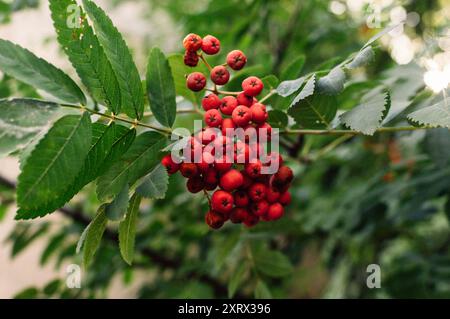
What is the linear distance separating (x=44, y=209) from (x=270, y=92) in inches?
21.1

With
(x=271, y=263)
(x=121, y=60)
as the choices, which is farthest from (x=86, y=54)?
(x=271, y=263)

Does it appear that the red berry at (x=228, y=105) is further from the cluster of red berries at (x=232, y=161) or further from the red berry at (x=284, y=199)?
the red berry at (x=284, y=199)

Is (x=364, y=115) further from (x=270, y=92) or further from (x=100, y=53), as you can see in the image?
(x=100, y=53)

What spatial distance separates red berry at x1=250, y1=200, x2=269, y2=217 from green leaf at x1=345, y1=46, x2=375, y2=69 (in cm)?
32

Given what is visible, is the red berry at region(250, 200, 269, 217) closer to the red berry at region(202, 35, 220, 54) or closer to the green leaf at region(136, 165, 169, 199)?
the green leaf at region(136, 165, 169, 199)

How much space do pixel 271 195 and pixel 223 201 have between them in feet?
0.45

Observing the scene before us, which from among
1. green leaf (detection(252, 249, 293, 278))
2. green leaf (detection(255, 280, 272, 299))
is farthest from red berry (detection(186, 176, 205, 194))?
green leaf (detection(252, 249, 293, 278))

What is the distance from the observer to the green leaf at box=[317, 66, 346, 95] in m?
0.81

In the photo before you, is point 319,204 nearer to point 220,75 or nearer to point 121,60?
point 220,75

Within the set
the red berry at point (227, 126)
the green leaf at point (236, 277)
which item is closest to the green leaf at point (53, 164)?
the red berry at point (227, 126)

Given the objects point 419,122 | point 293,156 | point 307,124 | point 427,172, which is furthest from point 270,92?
point 427,172

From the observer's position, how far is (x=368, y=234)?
1.74 metres

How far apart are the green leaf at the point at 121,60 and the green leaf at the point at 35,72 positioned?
84 millimetres

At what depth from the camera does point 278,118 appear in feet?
3.21
